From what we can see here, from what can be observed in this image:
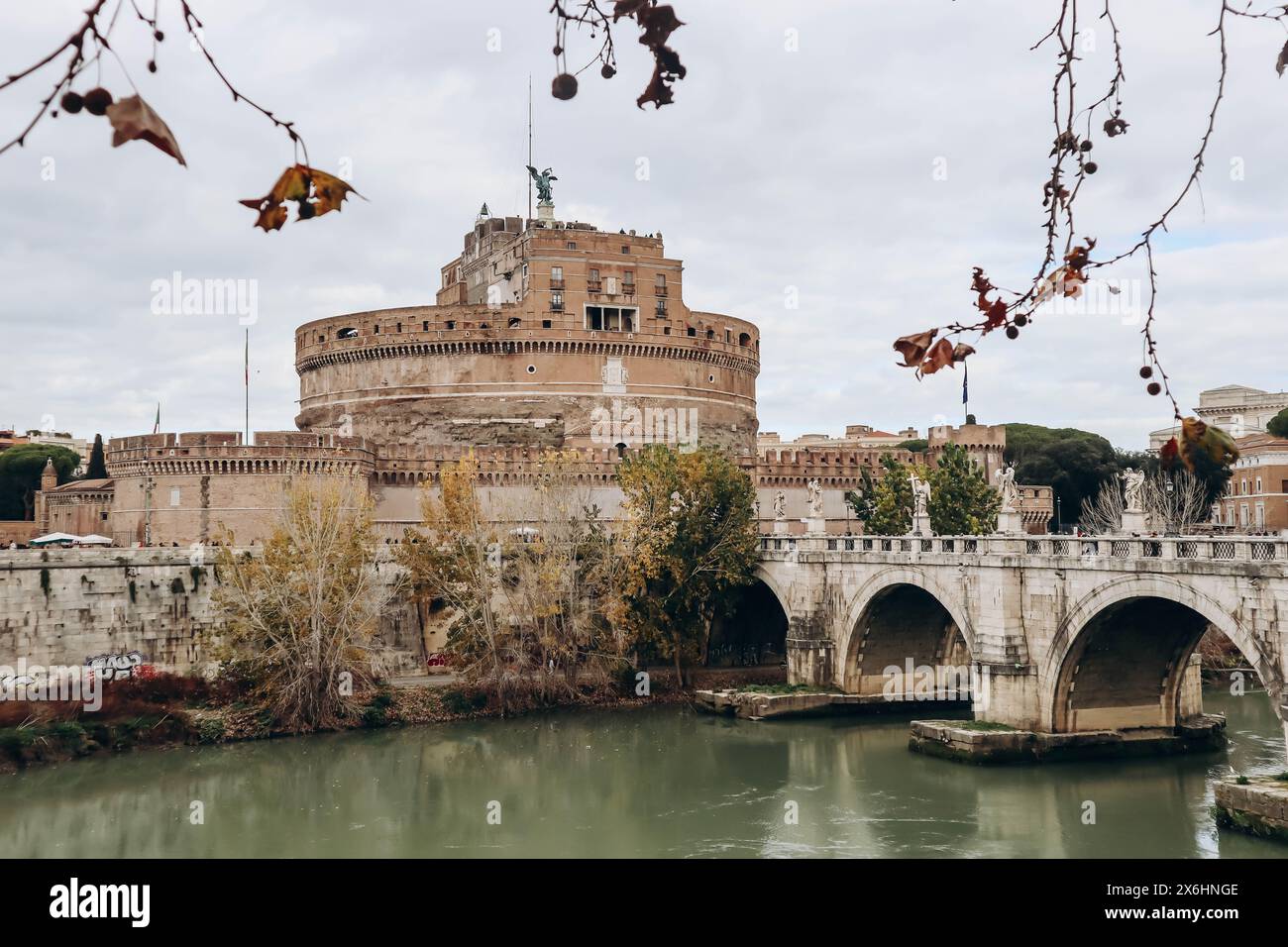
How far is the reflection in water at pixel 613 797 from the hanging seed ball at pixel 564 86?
14897 mm

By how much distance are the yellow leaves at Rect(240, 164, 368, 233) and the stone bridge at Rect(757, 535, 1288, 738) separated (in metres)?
17.1

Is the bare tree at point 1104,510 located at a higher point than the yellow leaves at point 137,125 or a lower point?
higher

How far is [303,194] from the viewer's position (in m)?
2.24

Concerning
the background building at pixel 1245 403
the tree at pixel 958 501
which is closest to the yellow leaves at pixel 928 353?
the tree at pixel 958 501

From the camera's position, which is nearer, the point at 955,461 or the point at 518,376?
the point at 955,461

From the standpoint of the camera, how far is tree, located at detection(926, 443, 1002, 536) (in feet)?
98.6

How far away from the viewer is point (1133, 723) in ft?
70.5

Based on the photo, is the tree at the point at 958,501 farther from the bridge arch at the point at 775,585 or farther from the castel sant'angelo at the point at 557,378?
the castel sant'angelo at the point at 557,378

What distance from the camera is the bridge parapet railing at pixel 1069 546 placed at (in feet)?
57.1
